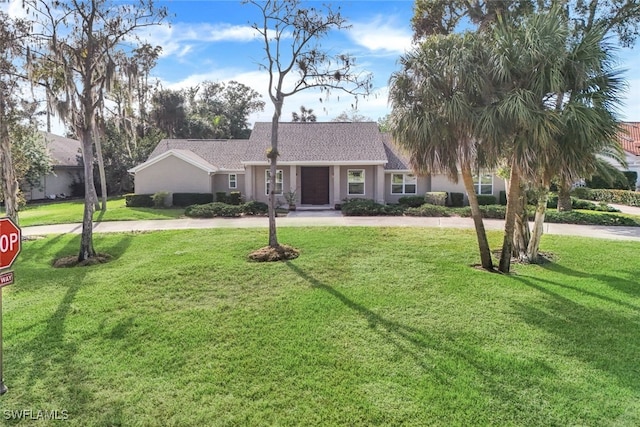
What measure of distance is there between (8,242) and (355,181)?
65.2ft

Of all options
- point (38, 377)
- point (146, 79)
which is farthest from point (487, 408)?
point (146, 79)

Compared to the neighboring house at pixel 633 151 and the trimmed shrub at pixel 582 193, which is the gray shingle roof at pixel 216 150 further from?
the neighboring house at pixel 633 151

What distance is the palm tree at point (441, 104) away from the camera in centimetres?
937

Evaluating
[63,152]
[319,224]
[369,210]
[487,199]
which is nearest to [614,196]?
[487,199]

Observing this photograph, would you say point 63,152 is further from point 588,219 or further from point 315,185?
point 588,219

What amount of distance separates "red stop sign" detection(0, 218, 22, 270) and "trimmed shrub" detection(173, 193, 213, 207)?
19.0 meters

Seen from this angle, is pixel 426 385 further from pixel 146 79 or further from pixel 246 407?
pixel 146 79

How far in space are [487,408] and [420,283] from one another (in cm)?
465

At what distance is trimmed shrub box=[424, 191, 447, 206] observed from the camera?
21906mm

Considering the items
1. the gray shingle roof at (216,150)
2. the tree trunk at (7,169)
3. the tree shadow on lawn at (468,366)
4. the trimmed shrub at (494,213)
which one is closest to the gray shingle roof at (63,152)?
the gray shingle roof at (216,150)

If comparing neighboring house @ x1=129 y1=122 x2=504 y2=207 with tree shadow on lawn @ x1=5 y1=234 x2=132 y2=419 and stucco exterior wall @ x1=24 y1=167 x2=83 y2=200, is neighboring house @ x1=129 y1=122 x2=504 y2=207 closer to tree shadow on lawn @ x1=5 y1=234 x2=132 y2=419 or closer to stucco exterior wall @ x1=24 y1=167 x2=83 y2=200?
stucco exterior wall @ x1=24 y1=167 x2=83 y2=200

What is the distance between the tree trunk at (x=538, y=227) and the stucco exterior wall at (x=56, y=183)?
103ft

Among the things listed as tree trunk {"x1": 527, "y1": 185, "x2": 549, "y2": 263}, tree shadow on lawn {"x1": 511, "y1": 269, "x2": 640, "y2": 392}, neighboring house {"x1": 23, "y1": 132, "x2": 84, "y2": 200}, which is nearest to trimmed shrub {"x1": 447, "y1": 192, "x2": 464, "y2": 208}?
tree trunk {"x1": 527, "y1": 185, "x2": 549, "y2": 263}

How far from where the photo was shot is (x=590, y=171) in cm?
948
